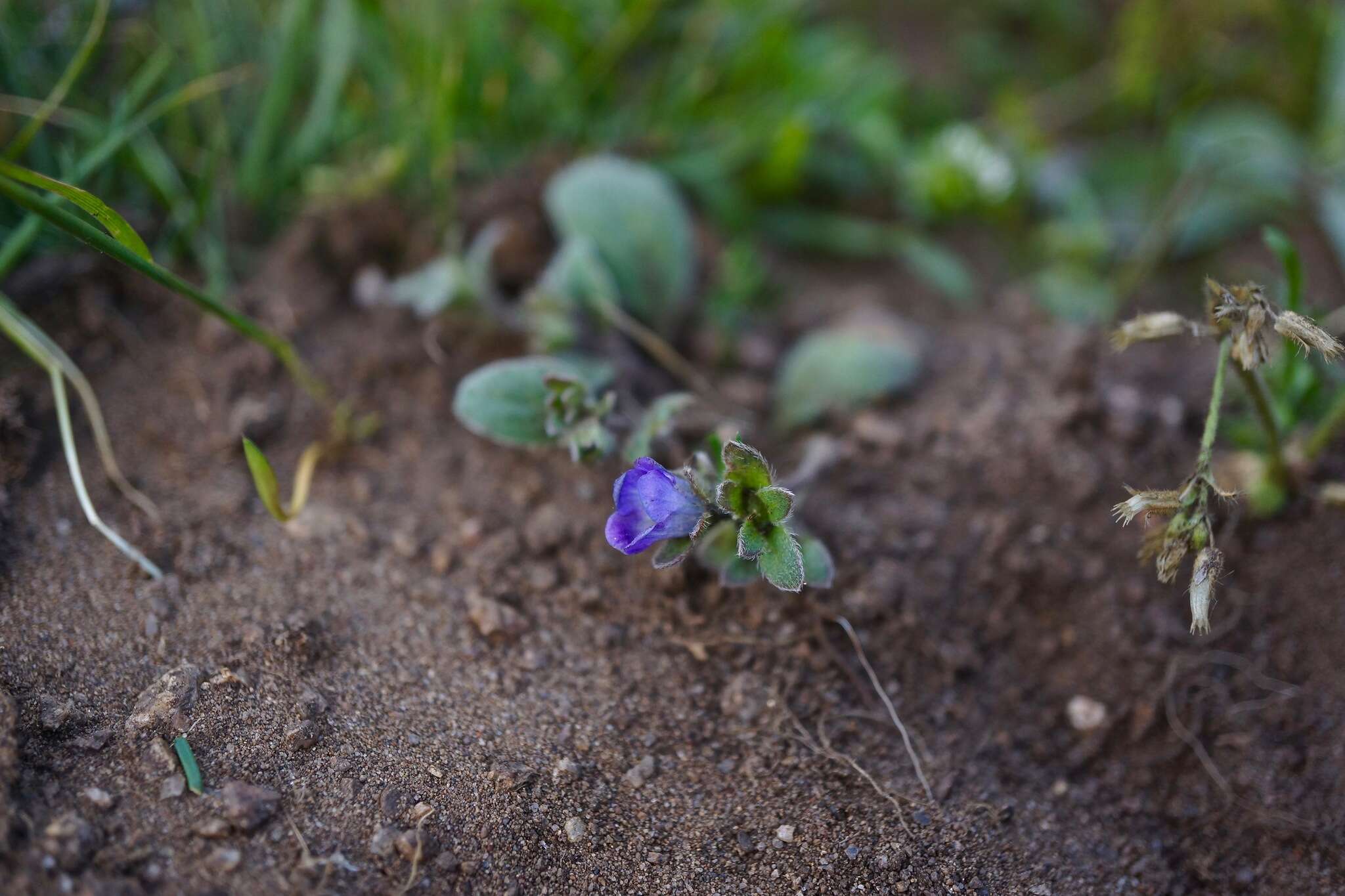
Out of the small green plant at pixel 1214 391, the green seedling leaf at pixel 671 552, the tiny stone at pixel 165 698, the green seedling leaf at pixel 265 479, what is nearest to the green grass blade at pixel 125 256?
the green seedling leaf at pixel 265 479

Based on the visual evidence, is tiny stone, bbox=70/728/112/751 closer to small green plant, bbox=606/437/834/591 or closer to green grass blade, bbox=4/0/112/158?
small green plant, bbox=606/437/834/591

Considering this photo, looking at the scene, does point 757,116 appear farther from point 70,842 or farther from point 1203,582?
point 70,842

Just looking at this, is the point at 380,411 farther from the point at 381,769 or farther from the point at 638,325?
the point at 381,769

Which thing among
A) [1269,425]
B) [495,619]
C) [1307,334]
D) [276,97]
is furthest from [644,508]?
[276,97]

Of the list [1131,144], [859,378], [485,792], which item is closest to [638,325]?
[859,378]

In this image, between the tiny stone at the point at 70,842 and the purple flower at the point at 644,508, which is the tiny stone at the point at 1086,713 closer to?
the purple flower at the point at 644,508

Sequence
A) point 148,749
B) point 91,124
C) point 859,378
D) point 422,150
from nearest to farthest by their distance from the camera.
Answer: point 148,749 → point 91,124 → point 859,378 → point 422,150
